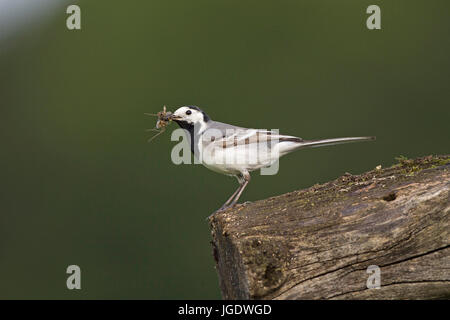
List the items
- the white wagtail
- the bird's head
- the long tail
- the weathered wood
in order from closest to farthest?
the weathered wood
the long tail
the white wagtail
the bird's head

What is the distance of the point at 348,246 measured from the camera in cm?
337

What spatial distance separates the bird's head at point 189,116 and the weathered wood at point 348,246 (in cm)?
196

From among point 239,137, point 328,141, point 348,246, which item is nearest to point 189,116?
point 239,137

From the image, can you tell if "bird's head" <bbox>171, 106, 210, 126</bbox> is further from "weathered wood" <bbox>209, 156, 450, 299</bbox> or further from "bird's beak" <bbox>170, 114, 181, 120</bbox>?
"weathered wood" <bbox>209, 156, 450, 299</bbox>

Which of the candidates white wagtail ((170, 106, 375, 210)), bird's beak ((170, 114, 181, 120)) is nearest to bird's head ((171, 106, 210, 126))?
bird's beak ((170, 114, 181, 120))

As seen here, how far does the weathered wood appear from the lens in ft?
10.8

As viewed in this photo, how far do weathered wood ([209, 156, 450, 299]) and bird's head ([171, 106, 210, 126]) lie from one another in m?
1.96

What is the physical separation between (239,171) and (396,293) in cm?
205

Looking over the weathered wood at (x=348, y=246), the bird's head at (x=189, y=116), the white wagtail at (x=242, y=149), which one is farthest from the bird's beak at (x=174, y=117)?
the weathered wood at (x=348, y=246)

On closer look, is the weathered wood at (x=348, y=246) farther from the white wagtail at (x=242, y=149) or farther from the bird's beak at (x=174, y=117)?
the bird's beak at (x=174, y=117)

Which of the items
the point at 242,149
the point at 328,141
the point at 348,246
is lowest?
the point at 348,246

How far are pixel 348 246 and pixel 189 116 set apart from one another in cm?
252

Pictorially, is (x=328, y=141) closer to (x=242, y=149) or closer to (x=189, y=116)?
(x=242, y=149)

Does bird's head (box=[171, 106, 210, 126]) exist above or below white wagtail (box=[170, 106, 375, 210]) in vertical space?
above
